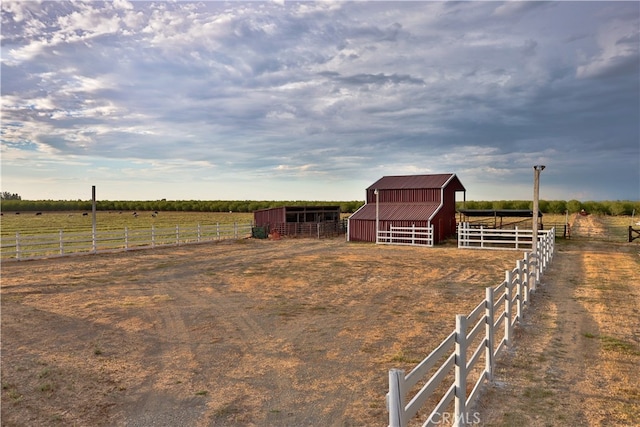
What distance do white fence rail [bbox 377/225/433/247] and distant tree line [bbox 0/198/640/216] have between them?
30.2 metres

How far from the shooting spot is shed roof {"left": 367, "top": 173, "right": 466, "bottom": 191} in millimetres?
31219

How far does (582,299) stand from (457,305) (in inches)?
147

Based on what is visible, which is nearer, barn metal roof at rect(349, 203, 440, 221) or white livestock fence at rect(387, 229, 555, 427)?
white livestock fence at rect(387, 229, 555, 427)

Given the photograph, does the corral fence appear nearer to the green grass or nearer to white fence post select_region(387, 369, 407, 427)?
white fence post select_region(387, 369, 407, 427)

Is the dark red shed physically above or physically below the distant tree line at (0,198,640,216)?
below

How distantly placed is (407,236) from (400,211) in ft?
7.59

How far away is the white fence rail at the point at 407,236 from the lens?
1092 inches

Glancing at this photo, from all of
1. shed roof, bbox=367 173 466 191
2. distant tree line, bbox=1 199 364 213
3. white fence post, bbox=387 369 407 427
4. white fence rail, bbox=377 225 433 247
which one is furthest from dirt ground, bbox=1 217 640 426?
distant tree line, bbox=1 199 364 213

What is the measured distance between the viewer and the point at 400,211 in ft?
101

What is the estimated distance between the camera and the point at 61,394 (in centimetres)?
620

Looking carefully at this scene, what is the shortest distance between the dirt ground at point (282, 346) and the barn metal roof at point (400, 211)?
42.0ft

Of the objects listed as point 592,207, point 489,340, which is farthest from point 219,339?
point 592,207

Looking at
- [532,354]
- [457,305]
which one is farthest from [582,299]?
[532,354]

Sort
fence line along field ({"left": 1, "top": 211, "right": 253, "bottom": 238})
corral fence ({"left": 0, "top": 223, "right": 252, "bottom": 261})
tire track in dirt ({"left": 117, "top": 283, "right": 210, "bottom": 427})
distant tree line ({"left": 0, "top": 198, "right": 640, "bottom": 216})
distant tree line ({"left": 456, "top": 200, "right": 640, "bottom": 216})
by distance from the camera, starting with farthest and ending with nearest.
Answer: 1. distant tree line ({"left": 0, "top": 198, "right": 640, "bottom": 216})
2. distant tree line ({"left": 456, "top": 200, "right": 640, "bottom": 216})
3. fence line along field ({"left": 1, "top": 211, "right": 253, "bottom": 238})
4. corral fence ({"left": 0, "top": 223, "right": 252, "bottom": 261})
5. tire track in dirt ({"left": 117, "top": 283, "right": 210, "bottom": 427})
